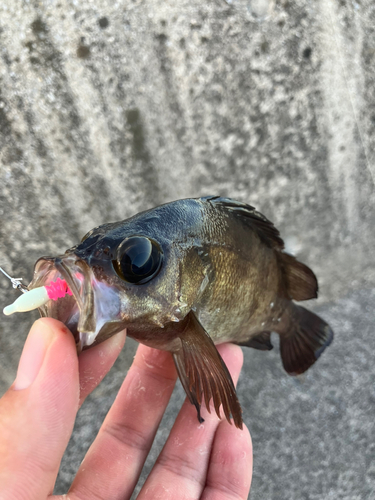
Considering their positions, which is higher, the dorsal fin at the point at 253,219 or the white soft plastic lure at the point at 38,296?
the white soft plastic lure at the point at 38,296

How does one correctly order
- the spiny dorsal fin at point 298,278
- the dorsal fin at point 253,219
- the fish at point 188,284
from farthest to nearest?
1. the spiny dorsal fin at point 298,278
2. the dorsal fin at point 253,219
3. the fish at point 188,284

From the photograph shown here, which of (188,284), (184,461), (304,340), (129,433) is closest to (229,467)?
(184,461)

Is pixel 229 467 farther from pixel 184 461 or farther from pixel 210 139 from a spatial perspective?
pixel 210 139

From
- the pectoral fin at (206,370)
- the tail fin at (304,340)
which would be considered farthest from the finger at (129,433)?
the tail fin at (304,340)

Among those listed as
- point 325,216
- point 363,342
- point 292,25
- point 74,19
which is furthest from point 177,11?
point 363,342

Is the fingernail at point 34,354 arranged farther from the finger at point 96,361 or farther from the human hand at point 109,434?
the finger at point 96,361
